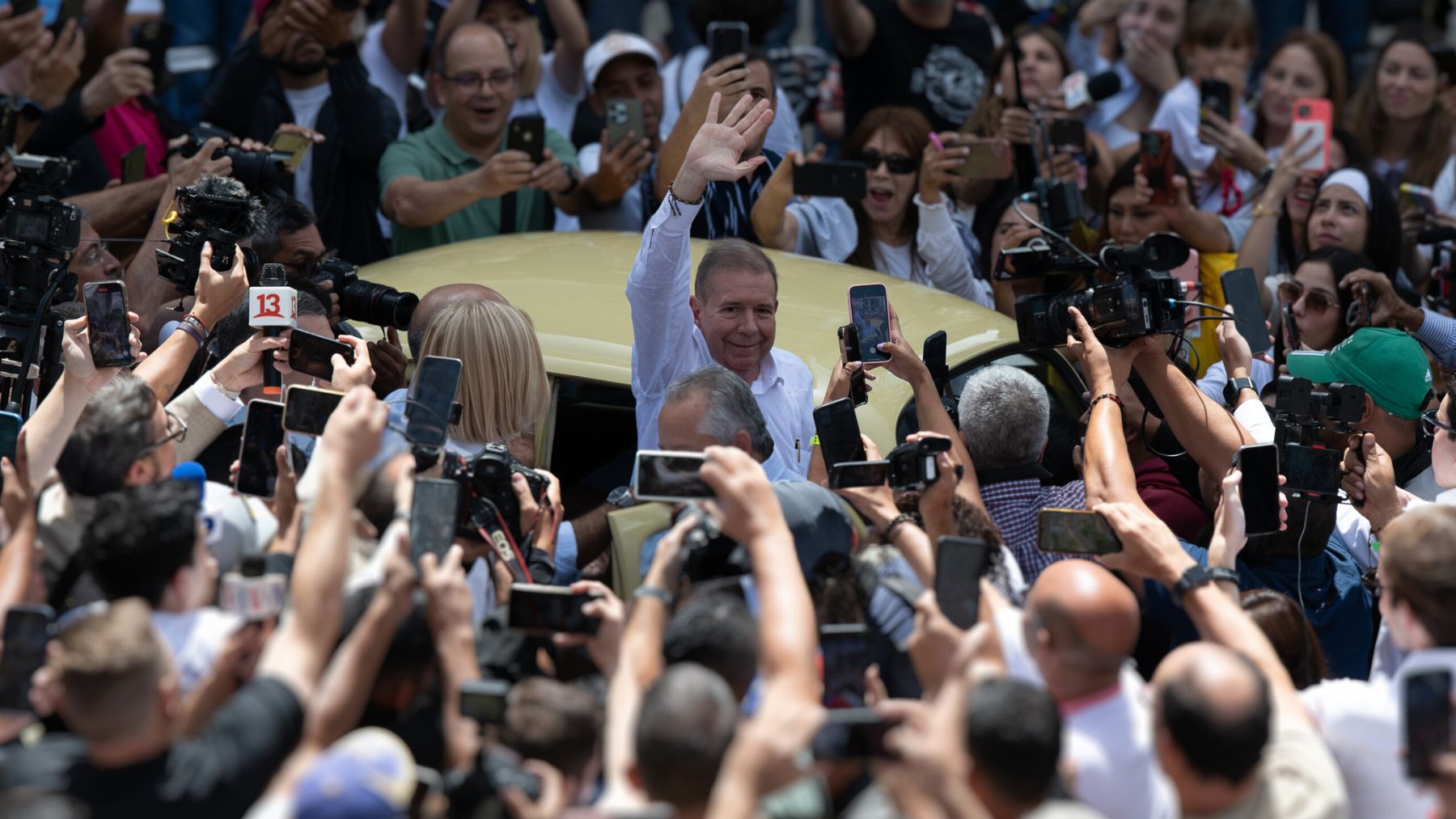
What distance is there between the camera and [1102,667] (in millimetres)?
3195

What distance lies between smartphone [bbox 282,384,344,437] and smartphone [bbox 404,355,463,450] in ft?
0.74

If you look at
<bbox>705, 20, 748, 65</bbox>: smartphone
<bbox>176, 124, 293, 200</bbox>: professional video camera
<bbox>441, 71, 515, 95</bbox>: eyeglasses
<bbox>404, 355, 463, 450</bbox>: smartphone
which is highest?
<bbox>705, 20, 748, 65</bbox>: smartphone

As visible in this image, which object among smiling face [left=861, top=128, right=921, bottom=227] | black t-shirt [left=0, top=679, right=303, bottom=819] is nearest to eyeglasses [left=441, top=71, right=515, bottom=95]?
smiling face [left=861, top=128, right=921, bottom=227]

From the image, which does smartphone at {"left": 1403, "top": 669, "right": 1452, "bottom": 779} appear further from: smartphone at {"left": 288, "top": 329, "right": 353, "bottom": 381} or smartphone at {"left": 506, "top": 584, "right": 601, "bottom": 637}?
smartphone at {"left": 288, "top": 329, "right": 353, "bottom": 381}

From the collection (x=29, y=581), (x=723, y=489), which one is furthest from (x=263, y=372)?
(x=723, y=489)

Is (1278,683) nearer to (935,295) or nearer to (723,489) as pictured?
(723,489)

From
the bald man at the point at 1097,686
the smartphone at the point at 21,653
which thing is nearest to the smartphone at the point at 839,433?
the bald man at the point at 1097,686

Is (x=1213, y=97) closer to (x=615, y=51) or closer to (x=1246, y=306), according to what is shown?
(x=1246, y=306)

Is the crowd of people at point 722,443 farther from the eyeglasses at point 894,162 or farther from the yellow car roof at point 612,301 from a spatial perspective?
the yellow car roof at point 612,301

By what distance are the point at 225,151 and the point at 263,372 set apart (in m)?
1.49

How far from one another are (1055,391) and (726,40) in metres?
2.27

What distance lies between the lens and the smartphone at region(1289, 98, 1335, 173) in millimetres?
7137

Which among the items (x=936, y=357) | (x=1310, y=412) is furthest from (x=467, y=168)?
(x=1310, y=412)

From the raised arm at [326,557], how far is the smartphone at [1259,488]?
211 cm
